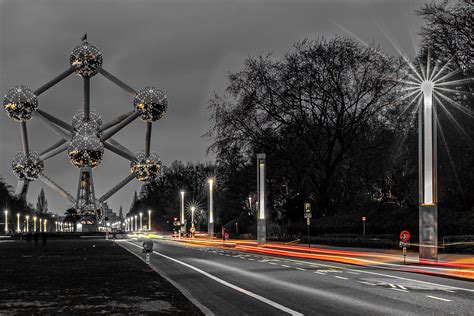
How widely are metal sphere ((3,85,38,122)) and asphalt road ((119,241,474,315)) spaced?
233ft

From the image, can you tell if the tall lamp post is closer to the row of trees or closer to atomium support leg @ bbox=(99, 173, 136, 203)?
the row of trees

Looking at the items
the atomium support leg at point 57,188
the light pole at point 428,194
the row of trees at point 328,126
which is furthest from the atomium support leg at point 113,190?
the light pole at point 428,194

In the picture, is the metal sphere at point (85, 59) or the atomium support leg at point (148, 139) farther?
the metal sphere at point (85, 59)

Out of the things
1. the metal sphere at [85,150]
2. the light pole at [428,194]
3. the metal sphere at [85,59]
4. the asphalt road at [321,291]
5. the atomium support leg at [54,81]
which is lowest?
the asphalt road at [321,291]

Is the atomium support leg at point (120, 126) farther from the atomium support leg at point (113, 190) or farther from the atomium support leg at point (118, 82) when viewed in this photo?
the atomium support leg at point (113, 190)

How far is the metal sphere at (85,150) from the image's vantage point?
293 ft

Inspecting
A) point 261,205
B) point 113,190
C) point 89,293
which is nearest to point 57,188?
point 113,190

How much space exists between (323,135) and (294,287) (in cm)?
3804

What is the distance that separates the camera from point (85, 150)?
89188 mm

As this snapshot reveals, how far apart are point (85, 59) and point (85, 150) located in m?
17.3

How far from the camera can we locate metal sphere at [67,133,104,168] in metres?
89.4

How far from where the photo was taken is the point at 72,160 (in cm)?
9081

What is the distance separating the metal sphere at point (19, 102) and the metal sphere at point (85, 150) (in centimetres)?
782

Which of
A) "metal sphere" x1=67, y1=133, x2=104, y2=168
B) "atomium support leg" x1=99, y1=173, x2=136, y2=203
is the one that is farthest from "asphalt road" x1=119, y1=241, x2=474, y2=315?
"atomium support leg" x1=99, y1=173, x2=136, y2=203
